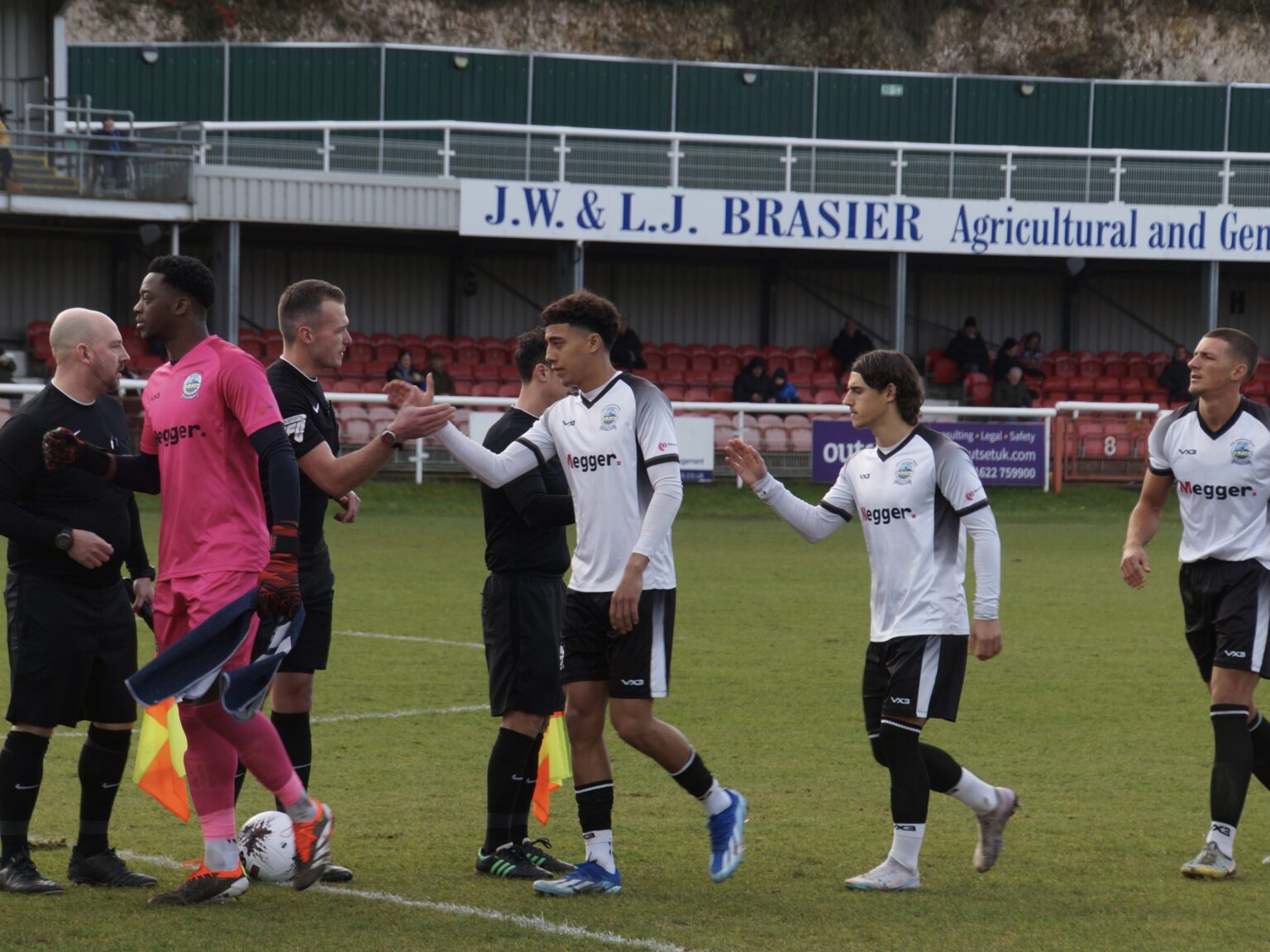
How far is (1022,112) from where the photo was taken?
38.8 metres

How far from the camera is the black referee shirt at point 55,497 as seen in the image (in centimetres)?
588

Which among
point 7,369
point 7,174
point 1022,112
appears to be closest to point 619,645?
point 7,369

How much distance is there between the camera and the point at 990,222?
98.5 ft

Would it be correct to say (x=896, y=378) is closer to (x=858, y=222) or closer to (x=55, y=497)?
(x=55, y=497)

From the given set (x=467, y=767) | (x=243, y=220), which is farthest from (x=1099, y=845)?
(x=243, y=220)

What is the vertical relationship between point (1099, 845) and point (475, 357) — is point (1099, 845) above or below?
below

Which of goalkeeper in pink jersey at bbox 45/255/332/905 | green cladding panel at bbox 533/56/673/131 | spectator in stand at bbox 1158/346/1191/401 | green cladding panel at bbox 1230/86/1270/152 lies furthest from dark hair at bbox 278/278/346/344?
green cladding panel at bbox 1230/86/1270/152

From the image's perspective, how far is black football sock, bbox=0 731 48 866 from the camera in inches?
232

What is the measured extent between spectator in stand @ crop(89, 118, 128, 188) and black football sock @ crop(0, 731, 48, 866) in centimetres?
2185

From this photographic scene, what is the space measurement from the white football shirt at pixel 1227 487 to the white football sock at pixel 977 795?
1364 millimetres

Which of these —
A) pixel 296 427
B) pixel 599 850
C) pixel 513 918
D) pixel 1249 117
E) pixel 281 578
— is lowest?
pixel 513 918

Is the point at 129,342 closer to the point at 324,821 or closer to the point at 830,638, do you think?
the point at 830,638

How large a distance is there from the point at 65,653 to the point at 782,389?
23.0 meters

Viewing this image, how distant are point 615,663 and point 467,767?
99.5 inches
